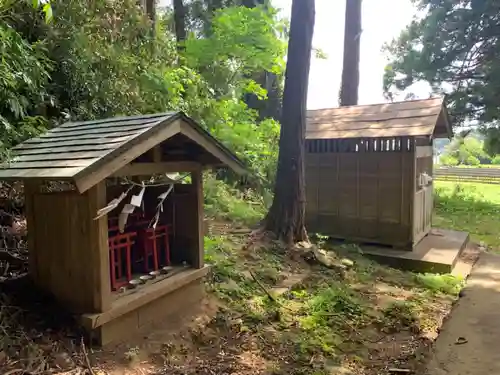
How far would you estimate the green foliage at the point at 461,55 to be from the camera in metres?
13.9

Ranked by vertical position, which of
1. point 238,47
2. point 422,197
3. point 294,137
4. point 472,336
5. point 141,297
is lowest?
point 472,336

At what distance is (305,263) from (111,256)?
4055 millimetres

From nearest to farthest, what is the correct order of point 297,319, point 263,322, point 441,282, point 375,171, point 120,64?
point 263,322 → point 297,319 → point 120,64 → point 441,282 → point 375,171

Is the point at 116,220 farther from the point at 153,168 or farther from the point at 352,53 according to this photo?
the point at 352,53

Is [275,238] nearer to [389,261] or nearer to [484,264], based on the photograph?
[389,261]

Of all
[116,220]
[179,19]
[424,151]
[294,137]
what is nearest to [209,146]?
[116,220]

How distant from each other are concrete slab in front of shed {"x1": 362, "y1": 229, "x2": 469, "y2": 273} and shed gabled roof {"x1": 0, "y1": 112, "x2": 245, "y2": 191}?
504 cm

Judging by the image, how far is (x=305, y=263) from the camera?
7609 millimetres

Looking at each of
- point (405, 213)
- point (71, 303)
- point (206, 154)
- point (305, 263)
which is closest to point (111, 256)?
point (71, 303)

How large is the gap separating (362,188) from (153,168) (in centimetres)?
601

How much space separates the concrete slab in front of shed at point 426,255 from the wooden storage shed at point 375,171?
0.25m

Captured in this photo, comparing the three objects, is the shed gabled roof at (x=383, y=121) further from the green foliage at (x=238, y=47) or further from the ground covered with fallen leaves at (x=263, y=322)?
the ground covered with fallen leaves at (x=263, y=322)

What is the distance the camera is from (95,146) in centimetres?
391

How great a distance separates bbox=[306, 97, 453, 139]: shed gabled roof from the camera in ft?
28.1
